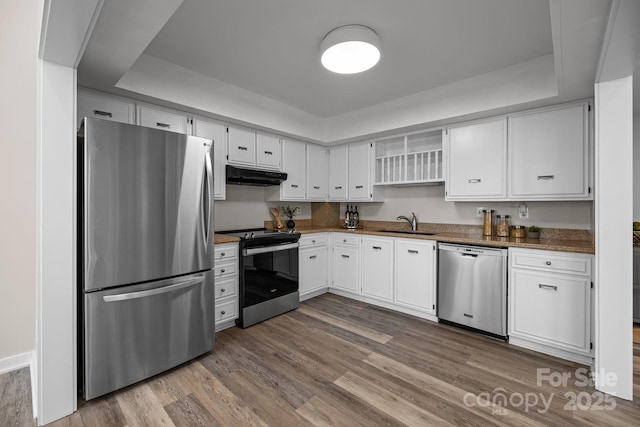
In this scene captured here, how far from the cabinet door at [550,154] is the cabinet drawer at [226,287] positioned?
2.87 metres

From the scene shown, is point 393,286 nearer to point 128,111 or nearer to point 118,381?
point 118,381

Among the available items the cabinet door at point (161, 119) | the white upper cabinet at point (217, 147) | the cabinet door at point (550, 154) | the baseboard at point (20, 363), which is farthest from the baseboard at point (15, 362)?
the cabinet door at point (550, 154)

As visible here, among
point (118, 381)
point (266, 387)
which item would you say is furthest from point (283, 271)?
point (118, 381)

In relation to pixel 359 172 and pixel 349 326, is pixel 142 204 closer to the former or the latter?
pixel 349 326

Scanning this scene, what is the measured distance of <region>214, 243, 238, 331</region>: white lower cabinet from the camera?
2732 millimetres

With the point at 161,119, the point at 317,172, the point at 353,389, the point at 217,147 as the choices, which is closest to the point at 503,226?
the point at 353,389

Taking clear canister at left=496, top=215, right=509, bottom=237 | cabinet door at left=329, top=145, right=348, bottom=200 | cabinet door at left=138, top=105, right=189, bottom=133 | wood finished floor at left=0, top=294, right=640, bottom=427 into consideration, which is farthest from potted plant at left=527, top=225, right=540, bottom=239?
cabinet door at left=138, top=105, right=189, bottom=133

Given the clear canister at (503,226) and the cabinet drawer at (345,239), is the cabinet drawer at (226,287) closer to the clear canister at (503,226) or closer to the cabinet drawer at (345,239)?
the cabinet drawer at (345,239)

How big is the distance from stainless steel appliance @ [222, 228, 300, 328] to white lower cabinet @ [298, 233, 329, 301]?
0.19 meters

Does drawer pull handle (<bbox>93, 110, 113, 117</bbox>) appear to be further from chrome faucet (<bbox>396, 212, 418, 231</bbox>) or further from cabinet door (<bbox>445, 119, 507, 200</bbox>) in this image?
chrome faucet (<bbox>396, 212, 418, 231</bbox>)

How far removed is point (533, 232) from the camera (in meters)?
2.89

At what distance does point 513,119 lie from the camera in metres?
2.79

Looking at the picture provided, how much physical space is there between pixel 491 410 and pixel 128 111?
11.3ft

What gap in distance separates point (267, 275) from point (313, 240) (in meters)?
0.87
